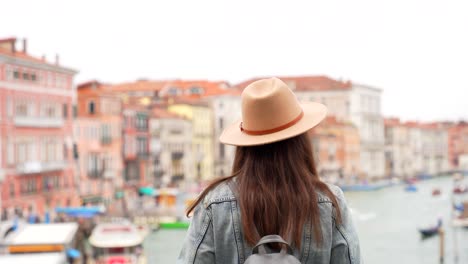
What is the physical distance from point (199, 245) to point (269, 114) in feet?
0.29

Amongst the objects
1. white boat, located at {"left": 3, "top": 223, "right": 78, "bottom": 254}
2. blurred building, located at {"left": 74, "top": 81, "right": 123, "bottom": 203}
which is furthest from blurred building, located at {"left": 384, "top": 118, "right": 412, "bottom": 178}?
white boat, located at {"left": 3, "top": 223, "right": 78, "bottom": 254}

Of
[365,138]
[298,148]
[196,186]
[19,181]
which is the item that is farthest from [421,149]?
[298,148]

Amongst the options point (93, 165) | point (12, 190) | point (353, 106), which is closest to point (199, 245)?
point (12, 190)

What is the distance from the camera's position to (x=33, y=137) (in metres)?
9.95

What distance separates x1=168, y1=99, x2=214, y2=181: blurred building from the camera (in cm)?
1571

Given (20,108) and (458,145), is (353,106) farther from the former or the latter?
(20,108)

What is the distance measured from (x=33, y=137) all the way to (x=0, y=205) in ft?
3.67

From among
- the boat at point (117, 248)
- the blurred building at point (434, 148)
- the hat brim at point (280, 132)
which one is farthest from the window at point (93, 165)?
the blurred building at point (434, 148)

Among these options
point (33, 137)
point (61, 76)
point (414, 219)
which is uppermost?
point (61, 76)

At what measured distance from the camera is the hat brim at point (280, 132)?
0.55m

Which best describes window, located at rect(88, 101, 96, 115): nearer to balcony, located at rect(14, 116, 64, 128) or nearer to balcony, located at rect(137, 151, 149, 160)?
balcony, located at rect(14, 116, 64, 128)

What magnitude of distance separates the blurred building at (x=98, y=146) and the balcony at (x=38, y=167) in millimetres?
655

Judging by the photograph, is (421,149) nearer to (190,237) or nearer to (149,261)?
(149,261)

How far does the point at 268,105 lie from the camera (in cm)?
56
